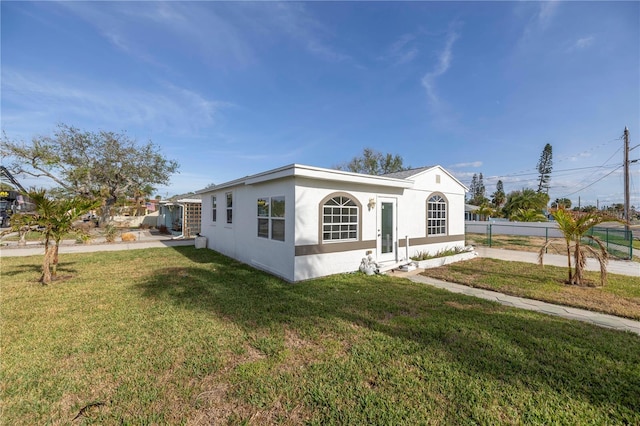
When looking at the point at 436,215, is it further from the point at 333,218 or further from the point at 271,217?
the point at 271,217

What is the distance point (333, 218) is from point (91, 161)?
24.6 meters

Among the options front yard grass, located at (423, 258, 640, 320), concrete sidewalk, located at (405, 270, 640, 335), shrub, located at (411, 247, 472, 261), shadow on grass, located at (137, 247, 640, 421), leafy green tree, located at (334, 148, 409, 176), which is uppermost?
leafy green tree, located at (334, 148, 409, 176)

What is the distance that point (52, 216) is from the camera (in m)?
6.37

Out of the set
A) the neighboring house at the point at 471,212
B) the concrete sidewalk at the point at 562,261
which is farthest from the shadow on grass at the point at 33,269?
the neighboring house at the point at 471,212

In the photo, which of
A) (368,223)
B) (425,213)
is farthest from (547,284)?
(368,223)

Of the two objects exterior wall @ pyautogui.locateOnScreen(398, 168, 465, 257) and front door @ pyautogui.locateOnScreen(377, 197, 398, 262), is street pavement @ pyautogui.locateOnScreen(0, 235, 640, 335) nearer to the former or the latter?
front door @ pyautogui.locateOnScreen(377, 197, 398, 262)

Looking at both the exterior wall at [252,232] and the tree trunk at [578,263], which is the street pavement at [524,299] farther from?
the exterior wall at [252,232]

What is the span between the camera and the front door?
8.45 metres

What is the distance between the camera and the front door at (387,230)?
27.7ft

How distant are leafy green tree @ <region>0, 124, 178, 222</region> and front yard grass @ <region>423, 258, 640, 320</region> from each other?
24.4 metres

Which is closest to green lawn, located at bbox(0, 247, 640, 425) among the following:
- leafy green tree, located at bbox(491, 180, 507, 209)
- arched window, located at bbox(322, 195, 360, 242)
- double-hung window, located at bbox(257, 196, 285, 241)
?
arched window, located at bbox(322, 195, 360, 242)

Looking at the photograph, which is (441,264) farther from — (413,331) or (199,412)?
(199,412)

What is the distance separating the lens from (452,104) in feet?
47.5

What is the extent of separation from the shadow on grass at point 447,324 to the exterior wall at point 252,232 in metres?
0.75
